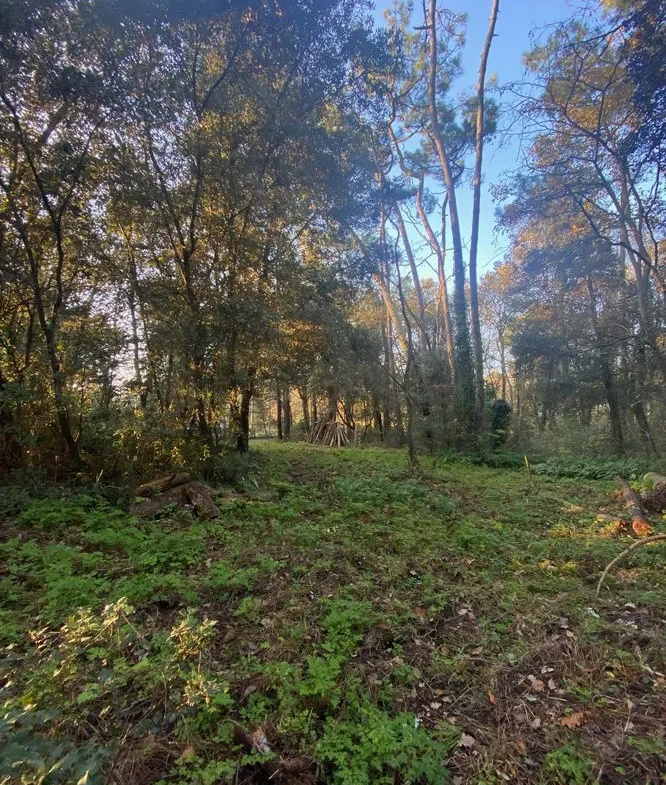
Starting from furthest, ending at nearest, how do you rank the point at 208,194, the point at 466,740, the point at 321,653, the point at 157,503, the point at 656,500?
1. the point at 208,194
2. the point at 656,500
3. the point at 157,503
4. the point at 321,653
5. the point at 466,740

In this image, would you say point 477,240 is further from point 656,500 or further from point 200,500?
point 200,500

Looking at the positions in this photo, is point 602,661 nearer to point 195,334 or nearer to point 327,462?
point 195,334

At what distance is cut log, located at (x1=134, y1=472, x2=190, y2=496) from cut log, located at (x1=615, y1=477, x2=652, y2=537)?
5.92 meters

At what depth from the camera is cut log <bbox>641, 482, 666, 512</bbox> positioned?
5.18 m

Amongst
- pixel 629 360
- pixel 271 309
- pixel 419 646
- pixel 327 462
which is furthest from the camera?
pixel 629 360

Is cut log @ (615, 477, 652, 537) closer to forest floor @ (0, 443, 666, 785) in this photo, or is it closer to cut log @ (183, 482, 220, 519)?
forest floor @ (0, 443, 666, 785)

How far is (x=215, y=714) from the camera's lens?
1831 mm

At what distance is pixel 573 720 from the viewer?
6.06ft

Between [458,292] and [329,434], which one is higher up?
[458,292]

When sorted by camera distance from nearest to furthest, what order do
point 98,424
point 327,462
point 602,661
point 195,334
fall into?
point 602,661, point 98,424, point 195,334, point 327,462

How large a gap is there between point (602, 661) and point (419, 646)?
1084mm

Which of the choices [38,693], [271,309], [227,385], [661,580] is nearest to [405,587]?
[661,580]

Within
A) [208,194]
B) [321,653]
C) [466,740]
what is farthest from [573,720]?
[208,194]

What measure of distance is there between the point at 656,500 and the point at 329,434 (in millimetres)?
13589
